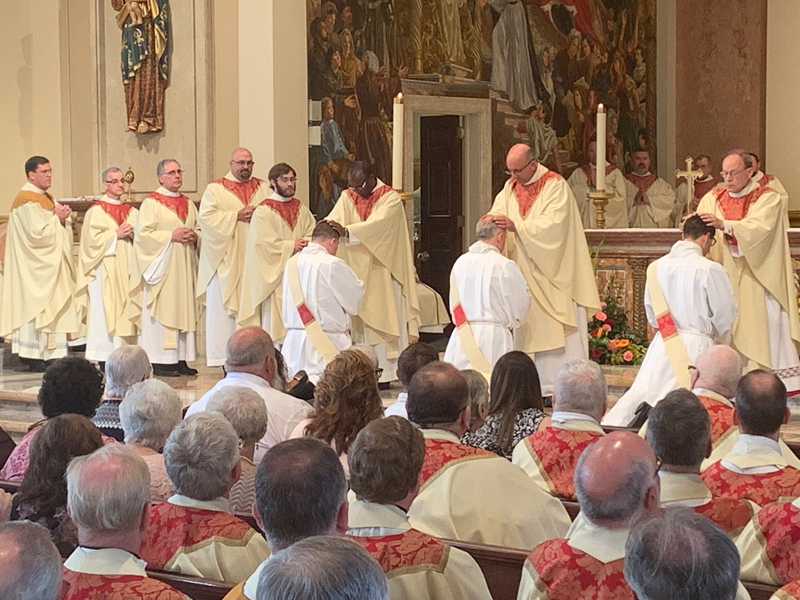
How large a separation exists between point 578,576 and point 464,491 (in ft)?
3.79

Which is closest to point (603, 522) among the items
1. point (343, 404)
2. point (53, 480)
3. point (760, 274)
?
point (53, 480)

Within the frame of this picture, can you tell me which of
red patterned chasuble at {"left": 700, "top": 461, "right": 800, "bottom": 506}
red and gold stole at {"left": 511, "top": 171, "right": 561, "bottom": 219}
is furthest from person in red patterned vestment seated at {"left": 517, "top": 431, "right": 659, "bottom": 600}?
red and gold stole at {"left": 511, "top": 171, "right": 561, "bottom": 219}

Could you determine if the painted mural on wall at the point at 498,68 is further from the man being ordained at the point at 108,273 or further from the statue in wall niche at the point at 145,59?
the man being ordained at the point at 108,273

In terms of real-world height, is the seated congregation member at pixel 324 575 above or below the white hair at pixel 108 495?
above

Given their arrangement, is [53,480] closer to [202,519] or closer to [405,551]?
[202,519]

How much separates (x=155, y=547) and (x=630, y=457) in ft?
4.68

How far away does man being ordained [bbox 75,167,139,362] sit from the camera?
1072cm

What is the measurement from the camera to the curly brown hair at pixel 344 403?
15.5 feet

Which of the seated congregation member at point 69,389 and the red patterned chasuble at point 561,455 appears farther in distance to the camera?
the seated congregation member at point 69,389

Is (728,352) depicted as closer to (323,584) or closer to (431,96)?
(323,584)

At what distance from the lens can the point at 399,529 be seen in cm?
316

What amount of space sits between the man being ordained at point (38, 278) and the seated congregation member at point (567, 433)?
7162 millimetres

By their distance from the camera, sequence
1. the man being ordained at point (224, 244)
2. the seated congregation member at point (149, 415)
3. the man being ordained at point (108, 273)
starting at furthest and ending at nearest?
the man being ordained at point (108, 273) < the man being ordained at point (224, 244) < the seated congregation member at point (149, 415)

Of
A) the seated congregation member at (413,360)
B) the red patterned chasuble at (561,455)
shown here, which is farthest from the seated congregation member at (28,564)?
the seated congregation member at (413,360)
